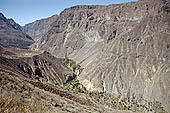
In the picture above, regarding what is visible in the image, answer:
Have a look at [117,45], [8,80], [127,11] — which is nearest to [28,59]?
[117,45]

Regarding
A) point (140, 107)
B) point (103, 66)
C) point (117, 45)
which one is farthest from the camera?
point (117, 45)

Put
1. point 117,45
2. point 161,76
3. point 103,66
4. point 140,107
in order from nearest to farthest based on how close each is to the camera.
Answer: point 140,107, point 161,76, point 103,66, point 117,45

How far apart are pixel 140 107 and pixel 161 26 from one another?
2199 inches

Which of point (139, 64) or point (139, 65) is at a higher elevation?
point (139, 64)

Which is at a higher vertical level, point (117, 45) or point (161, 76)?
point (117, 45)

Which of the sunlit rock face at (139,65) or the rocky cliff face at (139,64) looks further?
the rocky cliff face at (139,64)

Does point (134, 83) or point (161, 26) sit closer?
point (134, 83)

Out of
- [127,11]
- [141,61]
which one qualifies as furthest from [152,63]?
[127,11]

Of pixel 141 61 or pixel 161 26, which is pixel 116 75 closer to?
pixel 141 61

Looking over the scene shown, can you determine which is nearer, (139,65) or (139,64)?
(139,65)

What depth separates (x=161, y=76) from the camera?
109125 millimetres

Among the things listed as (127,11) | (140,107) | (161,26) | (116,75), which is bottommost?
(140,107)

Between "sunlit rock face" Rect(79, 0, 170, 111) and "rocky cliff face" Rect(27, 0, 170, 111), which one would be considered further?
"rocky cliff face" Rect(27, 0, 170, 111)

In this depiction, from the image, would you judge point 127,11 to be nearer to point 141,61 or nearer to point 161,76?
point 141,61
